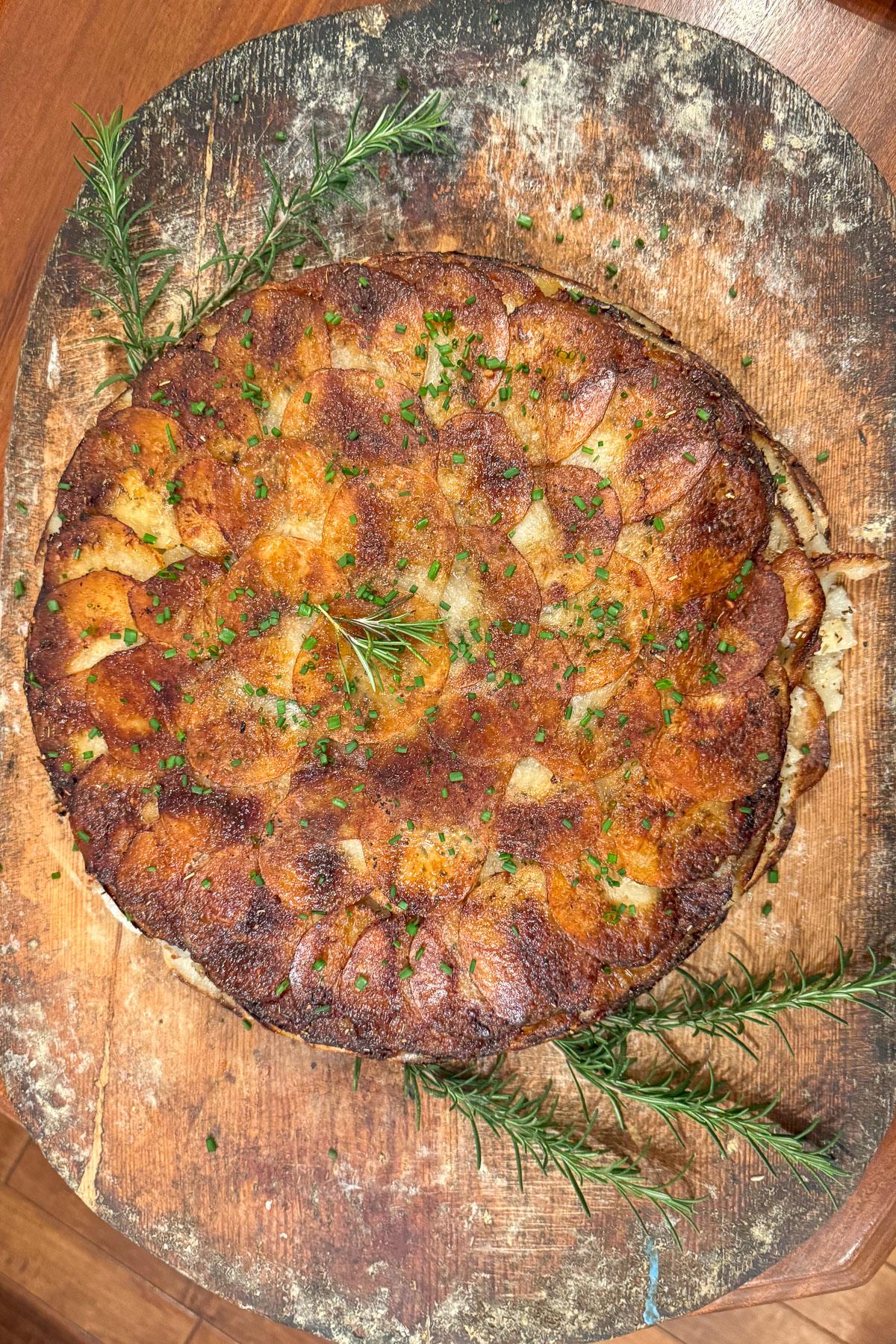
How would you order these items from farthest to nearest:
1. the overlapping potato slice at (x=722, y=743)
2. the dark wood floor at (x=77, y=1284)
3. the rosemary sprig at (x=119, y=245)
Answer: the dark wood floor at (x=77, y=1284) < the rosemary sprig at (x=119, y=245) < the overlapping potato slice at (x=722, y=743)

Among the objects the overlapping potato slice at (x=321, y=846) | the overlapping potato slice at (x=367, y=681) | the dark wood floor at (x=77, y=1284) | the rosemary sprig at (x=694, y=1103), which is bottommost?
the dark wood floor at (x=77, y=1284)

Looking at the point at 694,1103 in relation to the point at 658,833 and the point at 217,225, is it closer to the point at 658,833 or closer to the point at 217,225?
the point at 658,833

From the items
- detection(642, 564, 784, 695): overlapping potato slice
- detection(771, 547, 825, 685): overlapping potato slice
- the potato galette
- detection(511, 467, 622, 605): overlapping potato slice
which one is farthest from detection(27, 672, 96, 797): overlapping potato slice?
detection(771, 547, 825, 685): overlapping potato slice

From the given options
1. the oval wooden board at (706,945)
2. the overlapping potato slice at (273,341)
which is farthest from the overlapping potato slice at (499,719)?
the oval wooden board at (706,945)

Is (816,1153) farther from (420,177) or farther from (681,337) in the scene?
(420,177)

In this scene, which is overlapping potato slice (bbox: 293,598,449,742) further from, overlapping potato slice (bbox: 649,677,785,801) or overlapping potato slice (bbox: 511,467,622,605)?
overlapping potato slice (bbox: 649,677,785,801)

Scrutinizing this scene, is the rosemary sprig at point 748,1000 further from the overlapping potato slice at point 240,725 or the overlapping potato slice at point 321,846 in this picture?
the overlapping potato slice at point 240,725

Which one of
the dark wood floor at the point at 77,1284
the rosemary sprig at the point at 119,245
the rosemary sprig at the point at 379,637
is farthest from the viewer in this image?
the dark wood floor at the point at 77,1284

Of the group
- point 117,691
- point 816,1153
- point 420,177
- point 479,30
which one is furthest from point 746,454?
point 816,1153

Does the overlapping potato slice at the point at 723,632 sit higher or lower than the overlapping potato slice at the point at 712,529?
lower
